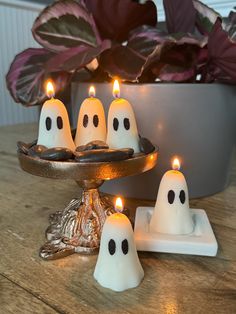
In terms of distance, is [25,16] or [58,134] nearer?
[58,134]

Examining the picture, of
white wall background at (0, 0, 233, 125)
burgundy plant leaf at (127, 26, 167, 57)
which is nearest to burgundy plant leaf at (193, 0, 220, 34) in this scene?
burgundy plant leaf at (127, 26, 167, 57)

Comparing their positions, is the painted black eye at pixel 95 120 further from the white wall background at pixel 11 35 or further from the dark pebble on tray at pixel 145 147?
the white wall background at pixel 11 35

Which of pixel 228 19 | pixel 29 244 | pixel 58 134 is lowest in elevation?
pixel 29 244

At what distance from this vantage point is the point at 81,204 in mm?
391

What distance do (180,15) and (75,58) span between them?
0.58 ft

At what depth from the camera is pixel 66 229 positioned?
1.22 feet

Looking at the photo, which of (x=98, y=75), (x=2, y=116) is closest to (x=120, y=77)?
(x=98, y=75)

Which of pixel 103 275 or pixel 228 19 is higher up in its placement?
pixel 228 19

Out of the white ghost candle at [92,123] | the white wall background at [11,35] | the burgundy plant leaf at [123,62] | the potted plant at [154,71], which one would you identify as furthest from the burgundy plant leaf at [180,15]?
the white wall background at [11,35]

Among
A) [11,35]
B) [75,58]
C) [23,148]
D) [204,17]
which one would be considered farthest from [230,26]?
[11,35]

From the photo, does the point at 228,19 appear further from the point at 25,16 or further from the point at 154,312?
the point at 25,16

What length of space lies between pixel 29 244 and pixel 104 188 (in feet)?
0.59

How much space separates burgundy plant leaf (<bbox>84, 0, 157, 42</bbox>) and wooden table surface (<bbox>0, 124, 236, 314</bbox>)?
0.86 ft

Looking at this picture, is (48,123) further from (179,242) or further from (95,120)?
(179,242)
